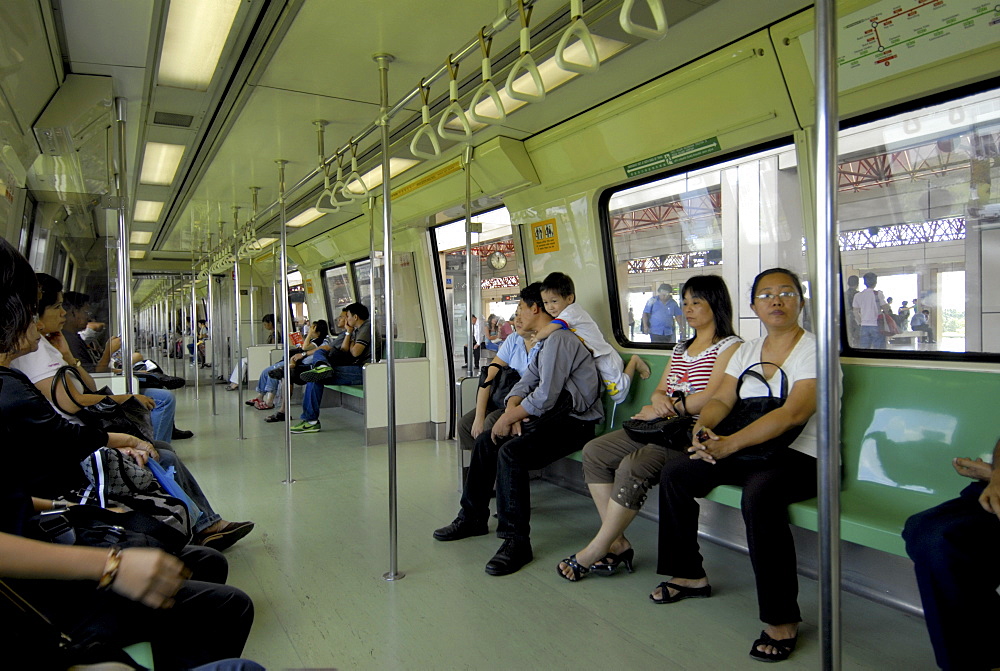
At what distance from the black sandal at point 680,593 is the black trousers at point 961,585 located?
3.29 ft

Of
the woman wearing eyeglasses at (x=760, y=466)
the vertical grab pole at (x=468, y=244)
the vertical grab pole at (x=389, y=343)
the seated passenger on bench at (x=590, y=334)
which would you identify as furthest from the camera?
the vertical grab pole at (x=468, y=244)

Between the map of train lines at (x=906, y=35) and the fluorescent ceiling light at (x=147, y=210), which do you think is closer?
the map of train lines at (x=906, y=35)

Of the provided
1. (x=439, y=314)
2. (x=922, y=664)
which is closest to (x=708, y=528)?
(x=922, y=664)

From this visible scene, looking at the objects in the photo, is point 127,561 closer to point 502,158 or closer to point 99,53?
point 99,53

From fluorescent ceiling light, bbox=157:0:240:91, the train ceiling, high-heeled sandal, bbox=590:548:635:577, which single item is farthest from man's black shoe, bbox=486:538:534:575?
fluorescent ceiling light, bbox=157:0:240:91

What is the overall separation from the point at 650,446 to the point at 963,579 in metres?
1.43

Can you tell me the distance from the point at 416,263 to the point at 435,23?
4.43 meters

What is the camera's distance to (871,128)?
10.0ft

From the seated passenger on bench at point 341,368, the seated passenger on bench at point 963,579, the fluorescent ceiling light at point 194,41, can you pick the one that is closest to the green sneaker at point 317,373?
the seated passenger on bench at point 341,368

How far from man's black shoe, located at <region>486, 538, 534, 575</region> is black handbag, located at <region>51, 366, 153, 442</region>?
2.05 m

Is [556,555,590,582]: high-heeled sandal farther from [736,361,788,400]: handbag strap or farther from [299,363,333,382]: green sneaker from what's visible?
[299,363,333,382]: green sneaker

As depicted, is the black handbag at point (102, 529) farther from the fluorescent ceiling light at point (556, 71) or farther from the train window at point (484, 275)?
the train window at point (484, 275)

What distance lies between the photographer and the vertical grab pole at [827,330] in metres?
1.42

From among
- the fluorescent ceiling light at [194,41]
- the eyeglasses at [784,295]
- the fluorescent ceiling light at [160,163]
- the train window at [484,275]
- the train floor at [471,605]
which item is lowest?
the train floor at [471,605]
